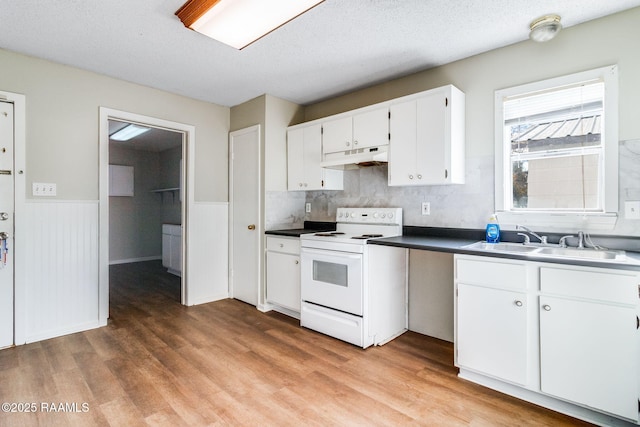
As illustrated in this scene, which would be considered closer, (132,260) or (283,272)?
(283,272)

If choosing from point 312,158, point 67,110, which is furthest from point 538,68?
point 67,110

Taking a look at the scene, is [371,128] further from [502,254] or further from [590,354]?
[590,354]

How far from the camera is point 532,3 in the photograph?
1974mm

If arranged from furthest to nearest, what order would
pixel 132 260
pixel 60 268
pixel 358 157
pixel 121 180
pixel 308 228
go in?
pixel 132 260
pixel 121 180
pixel 308 228
pixel 358 157
pixel 60 268

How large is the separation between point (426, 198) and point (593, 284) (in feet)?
4.69

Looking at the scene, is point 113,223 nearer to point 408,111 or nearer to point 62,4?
point 62,4

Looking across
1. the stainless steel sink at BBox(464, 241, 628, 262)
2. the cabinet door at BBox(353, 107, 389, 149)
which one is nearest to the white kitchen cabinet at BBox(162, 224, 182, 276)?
the cabinet door at BBox(353, 107, 389, 149)

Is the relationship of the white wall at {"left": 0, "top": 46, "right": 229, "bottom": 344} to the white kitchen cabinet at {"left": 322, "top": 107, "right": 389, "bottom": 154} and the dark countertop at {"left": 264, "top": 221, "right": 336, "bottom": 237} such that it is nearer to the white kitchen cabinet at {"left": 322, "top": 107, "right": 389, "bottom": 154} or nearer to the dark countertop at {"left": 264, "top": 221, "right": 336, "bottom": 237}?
the dark countertop at {"left": 264, "top": 221, "right": 336, "bottom": 237}

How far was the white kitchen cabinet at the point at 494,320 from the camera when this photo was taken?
1898 mm

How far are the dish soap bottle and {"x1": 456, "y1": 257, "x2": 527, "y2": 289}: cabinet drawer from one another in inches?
20.1

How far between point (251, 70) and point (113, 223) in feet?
16.2

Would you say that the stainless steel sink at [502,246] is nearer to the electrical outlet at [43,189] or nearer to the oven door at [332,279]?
the oven door at [332,279]

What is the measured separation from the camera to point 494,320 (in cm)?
200

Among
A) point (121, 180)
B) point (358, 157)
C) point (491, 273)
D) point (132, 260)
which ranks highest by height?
point (121, 180)
